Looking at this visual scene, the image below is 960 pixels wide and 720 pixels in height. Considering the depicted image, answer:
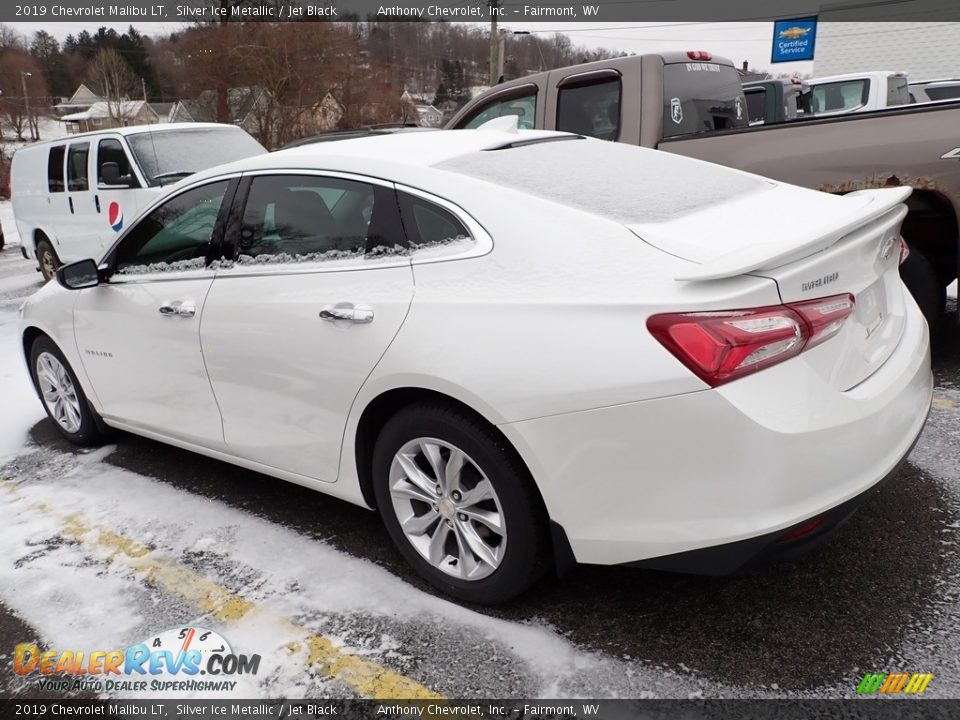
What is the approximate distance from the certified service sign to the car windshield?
113 feet

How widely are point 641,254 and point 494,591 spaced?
3.95 feet

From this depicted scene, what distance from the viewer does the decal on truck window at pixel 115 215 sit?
7.97 m

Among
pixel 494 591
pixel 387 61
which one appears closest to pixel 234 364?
pixel 494 591

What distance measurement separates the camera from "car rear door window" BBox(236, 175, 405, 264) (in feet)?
8.83

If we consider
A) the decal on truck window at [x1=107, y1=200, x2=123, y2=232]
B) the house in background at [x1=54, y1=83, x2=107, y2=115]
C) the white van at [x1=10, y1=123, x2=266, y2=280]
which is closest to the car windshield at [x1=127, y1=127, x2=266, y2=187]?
the white van at [x1=10, y1=123, x2=266, y2=280]

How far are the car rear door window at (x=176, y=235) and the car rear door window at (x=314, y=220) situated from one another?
251 mm

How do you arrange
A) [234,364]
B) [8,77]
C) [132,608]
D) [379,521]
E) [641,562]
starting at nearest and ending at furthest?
[641,562] → [132,608] → [234,364] → [379,521] → [8,77]

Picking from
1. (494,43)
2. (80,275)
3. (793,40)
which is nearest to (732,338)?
(80,275)

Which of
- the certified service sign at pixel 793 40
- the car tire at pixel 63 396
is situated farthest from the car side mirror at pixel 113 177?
the certified service sign at pixel 793 40

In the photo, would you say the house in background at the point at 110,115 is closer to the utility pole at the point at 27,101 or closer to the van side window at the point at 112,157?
the utility pole at the point at 27,101

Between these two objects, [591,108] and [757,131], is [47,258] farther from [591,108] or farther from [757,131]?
[757,131]

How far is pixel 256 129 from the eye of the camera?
31.2 m

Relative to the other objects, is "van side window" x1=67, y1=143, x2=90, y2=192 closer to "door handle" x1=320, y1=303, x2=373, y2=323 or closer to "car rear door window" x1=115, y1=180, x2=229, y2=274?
"car rear door window" x1=115, y1=180, x2=229, y2=274

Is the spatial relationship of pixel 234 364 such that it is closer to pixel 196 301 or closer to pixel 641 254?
pixel 196 301
